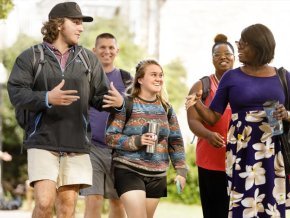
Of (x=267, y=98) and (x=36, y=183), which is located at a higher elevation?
(x=267, y=98)

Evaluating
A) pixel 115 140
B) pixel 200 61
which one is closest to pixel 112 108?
pixel 115 140

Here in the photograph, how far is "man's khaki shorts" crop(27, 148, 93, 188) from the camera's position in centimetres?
848

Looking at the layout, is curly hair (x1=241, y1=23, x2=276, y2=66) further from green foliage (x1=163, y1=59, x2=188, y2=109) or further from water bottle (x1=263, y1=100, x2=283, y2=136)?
green foliage (x1=163, y1=59, x2=188, y2=109)

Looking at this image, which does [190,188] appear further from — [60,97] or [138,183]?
[60,97]

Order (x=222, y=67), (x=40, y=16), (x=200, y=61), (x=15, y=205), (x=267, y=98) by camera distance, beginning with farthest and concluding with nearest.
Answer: (x=40, y=16), (x=200, y=61), (x=15, y=205), (x=222, y=67), (x=267, y=98)

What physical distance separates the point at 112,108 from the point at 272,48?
1.56 m

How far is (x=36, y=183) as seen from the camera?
853 cm

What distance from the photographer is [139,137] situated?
8.92 meters

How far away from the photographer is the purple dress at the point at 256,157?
27.1 feet

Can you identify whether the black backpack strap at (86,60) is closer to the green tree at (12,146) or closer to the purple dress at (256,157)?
the purple dress at (256,157)

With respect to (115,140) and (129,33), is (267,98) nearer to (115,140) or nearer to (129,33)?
(115,140)

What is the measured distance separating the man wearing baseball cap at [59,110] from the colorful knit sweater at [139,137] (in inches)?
12.1

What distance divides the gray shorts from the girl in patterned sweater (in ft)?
4.09

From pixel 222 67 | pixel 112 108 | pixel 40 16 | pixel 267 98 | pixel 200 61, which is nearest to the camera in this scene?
pixel 267 98
